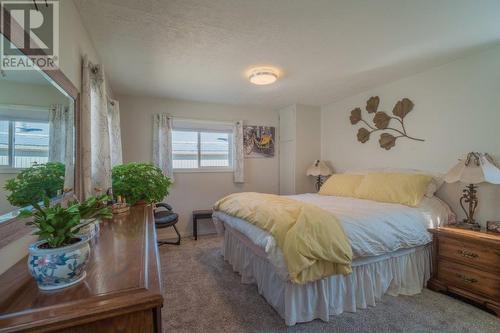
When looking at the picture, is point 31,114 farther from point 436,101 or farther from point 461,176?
point 436,101

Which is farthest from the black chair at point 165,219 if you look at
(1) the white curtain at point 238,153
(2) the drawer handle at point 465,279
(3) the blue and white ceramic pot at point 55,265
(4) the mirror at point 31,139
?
(2) the drawer handle at point 465,279

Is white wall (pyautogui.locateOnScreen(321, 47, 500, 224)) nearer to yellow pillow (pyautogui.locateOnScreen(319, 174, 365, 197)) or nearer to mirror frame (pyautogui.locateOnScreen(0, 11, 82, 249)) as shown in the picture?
yellow pillow (pyautogui.locateOnScreen(319, 174, 365, 197))

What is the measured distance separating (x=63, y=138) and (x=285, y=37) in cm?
187

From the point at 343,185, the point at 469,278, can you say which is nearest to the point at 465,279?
the point at 469,278

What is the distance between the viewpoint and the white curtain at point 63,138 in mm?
1216

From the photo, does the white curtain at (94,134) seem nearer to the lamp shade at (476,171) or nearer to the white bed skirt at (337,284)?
the white bed skirt at (337,284)

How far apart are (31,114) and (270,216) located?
63.7 inches

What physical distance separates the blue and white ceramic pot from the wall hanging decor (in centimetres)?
395

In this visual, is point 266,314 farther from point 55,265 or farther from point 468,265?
point 468,265

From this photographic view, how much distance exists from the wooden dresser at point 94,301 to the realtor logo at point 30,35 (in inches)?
29.3

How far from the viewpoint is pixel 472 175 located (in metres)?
2.22

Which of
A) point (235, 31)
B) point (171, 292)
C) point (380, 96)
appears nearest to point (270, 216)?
point (171, 292)

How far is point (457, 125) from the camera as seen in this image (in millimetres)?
2633

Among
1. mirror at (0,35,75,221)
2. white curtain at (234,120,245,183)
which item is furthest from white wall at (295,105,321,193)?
mirror at (0,35,75,221)
